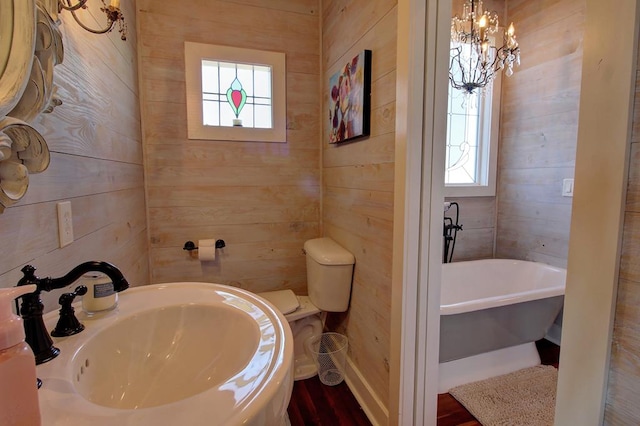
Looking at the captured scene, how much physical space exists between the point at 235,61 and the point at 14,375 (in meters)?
2.10

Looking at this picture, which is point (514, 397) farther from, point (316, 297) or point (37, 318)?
point (37, 318)

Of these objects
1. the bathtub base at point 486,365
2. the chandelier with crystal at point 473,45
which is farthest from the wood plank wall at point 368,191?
the chandelier with crystal at point 473,45

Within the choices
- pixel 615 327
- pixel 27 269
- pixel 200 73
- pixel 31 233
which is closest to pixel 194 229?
pixel 200 73

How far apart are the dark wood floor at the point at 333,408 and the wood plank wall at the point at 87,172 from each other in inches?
44.5

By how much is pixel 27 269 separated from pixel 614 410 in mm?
1194

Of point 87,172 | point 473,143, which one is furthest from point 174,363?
point 473,143

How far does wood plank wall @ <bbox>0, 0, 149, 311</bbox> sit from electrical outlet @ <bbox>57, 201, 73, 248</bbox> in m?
0.02

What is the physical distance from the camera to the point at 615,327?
0.61 metres

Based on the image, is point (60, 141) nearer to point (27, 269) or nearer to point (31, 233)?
point (31, 233)

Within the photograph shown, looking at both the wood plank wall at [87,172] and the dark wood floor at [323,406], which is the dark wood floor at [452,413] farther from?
the wood plank wall at [87,172]

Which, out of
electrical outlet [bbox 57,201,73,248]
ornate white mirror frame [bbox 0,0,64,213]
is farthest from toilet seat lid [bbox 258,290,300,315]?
ornate white mirror frame [bbox 0,0,64,213]

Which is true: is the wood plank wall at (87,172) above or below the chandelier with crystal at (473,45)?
below

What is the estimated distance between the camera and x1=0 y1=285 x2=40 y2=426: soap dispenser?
Answer: 363 millimetres

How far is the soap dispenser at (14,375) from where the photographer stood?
363 mm
